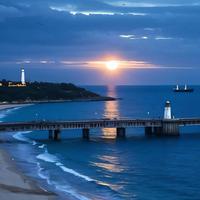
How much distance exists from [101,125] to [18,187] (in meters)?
38.0

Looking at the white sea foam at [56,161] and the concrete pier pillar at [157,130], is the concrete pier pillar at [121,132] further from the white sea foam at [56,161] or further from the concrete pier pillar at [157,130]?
the white sea foam at [56,161]

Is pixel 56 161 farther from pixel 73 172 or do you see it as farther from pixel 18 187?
pixel 18 187

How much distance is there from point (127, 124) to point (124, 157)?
64.4ft

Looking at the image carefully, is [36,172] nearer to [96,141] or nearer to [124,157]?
[124,157]

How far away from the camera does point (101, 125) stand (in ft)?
258

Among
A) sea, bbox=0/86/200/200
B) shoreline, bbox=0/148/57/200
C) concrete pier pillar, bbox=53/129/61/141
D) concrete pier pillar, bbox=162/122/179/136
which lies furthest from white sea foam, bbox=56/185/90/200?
concrete pier pillar, bbox=162/122/179/136

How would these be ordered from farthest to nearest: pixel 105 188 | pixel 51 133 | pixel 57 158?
pixel 51 133 → pixel 57 158 → pixel 105 188

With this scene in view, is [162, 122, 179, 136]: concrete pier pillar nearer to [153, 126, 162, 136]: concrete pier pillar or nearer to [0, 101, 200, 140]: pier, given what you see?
[0, 101, 200, 140]: pier

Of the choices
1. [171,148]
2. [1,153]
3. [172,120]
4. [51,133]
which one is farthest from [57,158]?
[172,120]

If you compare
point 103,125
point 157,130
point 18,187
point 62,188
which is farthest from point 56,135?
point 18,187

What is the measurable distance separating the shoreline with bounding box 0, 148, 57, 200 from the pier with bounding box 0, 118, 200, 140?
77.4 feet

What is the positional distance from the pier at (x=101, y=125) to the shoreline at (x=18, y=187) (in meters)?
23.6

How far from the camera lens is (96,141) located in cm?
7475

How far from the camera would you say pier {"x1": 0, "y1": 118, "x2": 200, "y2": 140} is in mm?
75262
